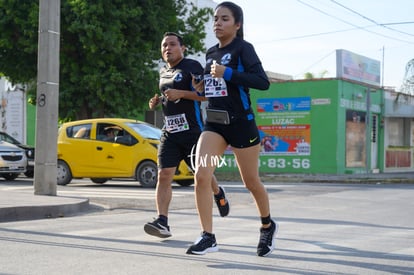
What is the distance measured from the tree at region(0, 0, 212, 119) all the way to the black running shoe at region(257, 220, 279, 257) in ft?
58.2

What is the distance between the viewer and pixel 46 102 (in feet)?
37.2

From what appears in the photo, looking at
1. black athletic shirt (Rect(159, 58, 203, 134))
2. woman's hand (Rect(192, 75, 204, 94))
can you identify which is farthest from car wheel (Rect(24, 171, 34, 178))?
woman's hand (Rect(192, 75, 204, 94))

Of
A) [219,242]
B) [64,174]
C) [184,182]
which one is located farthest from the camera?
[64,174]

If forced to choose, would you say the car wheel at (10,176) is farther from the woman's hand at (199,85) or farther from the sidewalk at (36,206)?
the woman's hand at (199,85)

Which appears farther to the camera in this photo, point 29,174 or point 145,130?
point 29,174

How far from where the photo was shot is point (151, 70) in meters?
25.2

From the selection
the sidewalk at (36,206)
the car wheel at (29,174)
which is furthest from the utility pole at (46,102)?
the car wheel at (29,174)

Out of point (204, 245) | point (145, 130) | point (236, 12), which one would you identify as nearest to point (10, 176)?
point (145, 130)

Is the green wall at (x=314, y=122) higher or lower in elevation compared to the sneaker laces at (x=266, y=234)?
higher

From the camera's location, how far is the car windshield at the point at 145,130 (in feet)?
53.3

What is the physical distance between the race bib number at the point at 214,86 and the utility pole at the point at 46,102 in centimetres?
608

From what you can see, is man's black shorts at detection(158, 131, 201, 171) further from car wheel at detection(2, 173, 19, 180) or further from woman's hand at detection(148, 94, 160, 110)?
car wheel at detection(2, 173, 19, 180)

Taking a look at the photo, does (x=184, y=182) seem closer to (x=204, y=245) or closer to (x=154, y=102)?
(x=154, y=102)

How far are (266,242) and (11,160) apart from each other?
14.2 m
